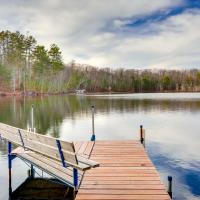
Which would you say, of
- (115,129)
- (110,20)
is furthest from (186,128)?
(110,20)

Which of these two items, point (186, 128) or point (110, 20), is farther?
point (110, 20)

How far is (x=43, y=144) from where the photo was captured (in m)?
7.24

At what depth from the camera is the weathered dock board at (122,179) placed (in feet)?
20.1

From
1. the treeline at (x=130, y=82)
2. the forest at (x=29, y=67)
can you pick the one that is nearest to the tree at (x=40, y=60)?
the forest at (x=29, y=67)

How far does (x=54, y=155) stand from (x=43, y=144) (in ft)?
1.61

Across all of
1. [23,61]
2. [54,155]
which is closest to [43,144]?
[54,155]

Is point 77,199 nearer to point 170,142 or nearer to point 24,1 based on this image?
point 170,142

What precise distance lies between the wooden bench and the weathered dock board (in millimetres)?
406

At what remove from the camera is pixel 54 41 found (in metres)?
104

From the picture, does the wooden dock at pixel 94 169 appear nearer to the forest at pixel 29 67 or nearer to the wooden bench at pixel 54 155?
the wooden bench at pixel 54 155

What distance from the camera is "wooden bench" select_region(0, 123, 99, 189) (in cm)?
629

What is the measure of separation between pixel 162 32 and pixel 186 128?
4240 centimetres

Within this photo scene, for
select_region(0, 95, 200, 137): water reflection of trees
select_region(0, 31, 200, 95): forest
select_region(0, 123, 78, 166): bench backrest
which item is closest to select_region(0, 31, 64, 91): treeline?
select_region(0, 31, 200, 95): forest

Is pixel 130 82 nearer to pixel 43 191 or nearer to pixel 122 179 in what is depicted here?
pixel 43 191
